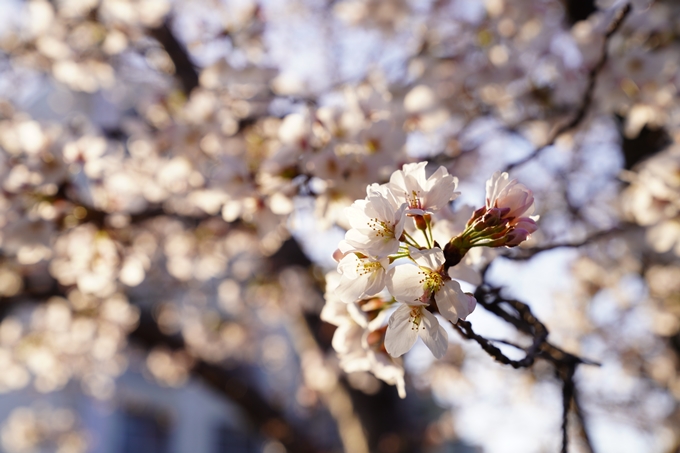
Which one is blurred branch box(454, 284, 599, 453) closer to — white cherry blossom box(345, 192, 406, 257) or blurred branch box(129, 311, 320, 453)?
white cherry blossom box(345, 192, 406, 257)

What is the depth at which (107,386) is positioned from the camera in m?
9.16

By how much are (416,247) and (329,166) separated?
55cm

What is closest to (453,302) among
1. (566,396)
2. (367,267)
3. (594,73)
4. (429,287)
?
(429,287)

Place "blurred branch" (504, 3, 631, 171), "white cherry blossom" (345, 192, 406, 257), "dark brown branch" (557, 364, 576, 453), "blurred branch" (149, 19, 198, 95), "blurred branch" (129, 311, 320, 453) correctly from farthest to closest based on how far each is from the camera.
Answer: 1. "blurred branch" (129, 311, 320, 453)
2. "blurred branch" (149, 19, 198, 95)
3. "blurred branch" (504, 3, 631, 171)
4. "dark brown branch" (557, 364, 576, 453)
5. "white cherry blossom" (345, 192, 406, 257)

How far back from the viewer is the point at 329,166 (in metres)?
1.43

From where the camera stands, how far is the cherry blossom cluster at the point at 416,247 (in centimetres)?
85

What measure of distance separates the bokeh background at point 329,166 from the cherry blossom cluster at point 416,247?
199 mm

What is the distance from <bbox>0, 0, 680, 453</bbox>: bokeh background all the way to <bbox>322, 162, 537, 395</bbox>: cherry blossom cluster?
199mm

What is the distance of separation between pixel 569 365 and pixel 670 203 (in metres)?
1.05

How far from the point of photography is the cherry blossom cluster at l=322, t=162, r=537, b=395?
850 mm

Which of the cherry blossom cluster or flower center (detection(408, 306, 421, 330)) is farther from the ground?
the cherry blossom cluster

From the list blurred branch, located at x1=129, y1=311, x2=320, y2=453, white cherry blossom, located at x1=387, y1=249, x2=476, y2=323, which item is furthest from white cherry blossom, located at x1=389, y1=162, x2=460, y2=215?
blurred branch, located at x1=129, y1=311, x2=320, y2=453

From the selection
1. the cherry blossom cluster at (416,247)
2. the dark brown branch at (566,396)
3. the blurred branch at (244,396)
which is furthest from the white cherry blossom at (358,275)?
the blurred branch at (244,396)

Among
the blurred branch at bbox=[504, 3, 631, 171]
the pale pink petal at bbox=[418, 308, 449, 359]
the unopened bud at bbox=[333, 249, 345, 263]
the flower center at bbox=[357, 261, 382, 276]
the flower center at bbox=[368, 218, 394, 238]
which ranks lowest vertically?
the pale pink petal at bbox=[418, 308, 449, 359]
